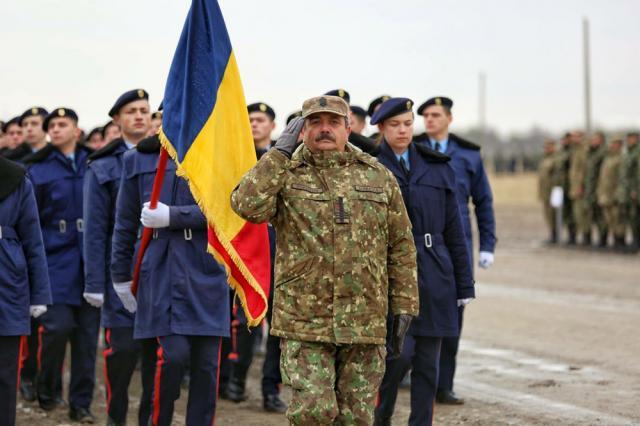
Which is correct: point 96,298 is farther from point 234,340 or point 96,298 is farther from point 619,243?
point 619,243

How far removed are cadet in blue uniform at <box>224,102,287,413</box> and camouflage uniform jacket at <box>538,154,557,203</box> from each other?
58.1ft

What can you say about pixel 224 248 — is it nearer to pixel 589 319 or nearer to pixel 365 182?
pixel 365 182

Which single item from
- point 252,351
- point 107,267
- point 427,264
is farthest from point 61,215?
point 427,264

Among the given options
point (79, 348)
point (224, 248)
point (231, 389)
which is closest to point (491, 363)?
point (231, 389)

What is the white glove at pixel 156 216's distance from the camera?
7626mm

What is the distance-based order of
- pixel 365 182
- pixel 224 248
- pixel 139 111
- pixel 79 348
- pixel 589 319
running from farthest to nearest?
1. pixel 589 319
2. pixel 79 348
3. pixel 139 111
4. pixel 224 248
5. pixel 365 182

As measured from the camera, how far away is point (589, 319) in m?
14.9

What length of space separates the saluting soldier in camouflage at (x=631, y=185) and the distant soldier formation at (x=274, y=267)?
1378 cm

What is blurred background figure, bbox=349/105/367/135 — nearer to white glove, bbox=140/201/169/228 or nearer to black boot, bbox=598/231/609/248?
white glove, bbox=140/201/169/228

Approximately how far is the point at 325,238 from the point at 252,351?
176 inches

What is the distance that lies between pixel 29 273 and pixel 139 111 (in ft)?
5.32

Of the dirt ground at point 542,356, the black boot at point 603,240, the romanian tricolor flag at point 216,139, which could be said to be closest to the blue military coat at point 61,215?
the dirt ground at point 542,356

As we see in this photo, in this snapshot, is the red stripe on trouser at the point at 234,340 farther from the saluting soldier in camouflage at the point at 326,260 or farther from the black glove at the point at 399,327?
the saluting soldier in camouflage at the point at 326,260

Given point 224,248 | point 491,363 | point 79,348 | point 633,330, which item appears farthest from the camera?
point 633,330
